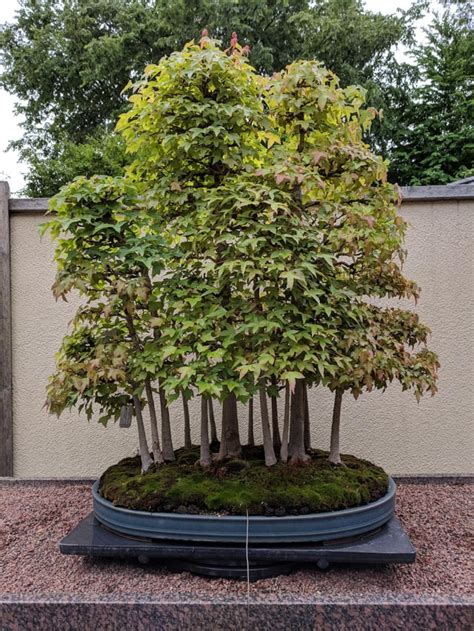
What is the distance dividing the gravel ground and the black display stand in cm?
4

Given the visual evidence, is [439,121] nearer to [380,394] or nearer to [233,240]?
[380,394]

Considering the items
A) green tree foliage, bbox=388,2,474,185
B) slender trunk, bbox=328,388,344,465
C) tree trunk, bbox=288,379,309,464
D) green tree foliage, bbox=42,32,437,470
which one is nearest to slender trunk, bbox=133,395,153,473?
green tree foliage, bbox=42,32,437,470

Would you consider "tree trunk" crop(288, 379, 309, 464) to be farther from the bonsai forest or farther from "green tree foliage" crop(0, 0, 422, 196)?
"green tree foliage" crop(0, 0, 422, 196)

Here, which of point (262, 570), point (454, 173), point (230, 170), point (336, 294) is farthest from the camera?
point (454, 173)

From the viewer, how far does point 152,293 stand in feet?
6.45

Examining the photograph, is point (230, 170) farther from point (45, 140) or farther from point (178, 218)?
point (45, 140)

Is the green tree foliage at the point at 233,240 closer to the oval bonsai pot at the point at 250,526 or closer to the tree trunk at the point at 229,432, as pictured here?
the tree trunk at the point at 229,432

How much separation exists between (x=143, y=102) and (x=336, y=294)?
1038mm

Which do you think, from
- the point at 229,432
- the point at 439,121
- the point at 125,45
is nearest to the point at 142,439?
the point at 229,432

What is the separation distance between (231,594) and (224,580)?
0.39 feet

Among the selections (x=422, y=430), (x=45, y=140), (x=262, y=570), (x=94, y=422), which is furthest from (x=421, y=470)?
(x=45, y=140)

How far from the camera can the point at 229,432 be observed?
2.24 metres

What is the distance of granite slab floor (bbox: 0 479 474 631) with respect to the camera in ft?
4.96

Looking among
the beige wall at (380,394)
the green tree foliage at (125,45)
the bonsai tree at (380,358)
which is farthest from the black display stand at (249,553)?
the green tree foliage at (125,45)
